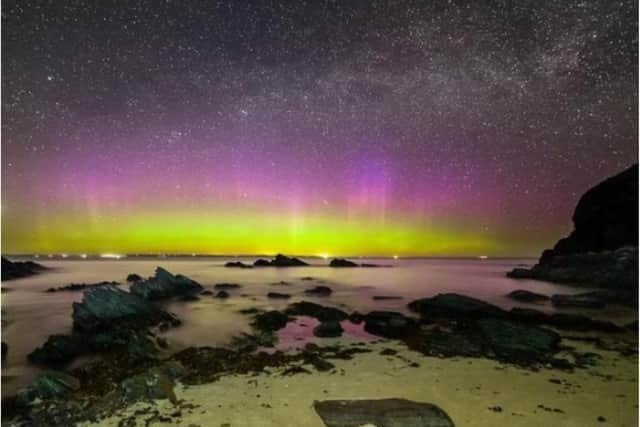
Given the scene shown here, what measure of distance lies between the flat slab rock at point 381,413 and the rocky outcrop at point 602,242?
48573mm

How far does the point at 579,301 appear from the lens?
107 ft

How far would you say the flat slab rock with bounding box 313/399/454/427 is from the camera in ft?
26.8

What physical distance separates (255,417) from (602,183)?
272 feet

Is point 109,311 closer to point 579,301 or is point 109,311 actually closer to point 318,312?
point 318,312

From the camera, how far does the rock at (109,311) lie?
71.2 ft

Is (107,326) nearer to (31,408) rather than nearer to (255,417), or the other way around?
(31,408)

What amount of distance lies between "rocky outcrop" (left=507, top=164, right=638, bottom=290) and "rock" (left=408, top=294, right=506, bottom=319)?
31364 mm

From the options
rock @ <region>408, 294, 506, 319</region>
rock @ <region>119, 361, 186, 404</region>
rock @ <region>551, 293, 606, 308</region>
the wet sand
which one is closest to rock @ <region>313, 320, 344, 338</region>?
the wet sand

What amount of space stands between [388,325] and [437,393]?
10.5m

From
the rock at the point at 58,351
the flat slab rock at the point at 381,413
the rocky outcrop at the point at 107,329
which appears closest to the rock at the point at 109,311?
the rocky outcrop at the point at 107,329

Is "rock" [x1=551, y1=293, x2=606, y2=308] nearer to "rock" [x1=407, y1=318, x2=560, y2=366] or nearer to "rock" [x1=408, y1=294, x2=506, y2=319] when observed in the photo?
"rock" [x1=408, y1=294, x2=506, y2=319]

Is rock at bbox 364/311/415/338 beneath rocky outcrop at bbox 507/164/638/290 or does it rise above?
beneath

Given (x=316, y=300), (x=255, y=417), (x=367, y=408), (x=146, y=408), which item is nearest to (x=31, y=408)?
(x=146, y=408)

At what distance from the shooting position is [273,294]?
3728 cm
